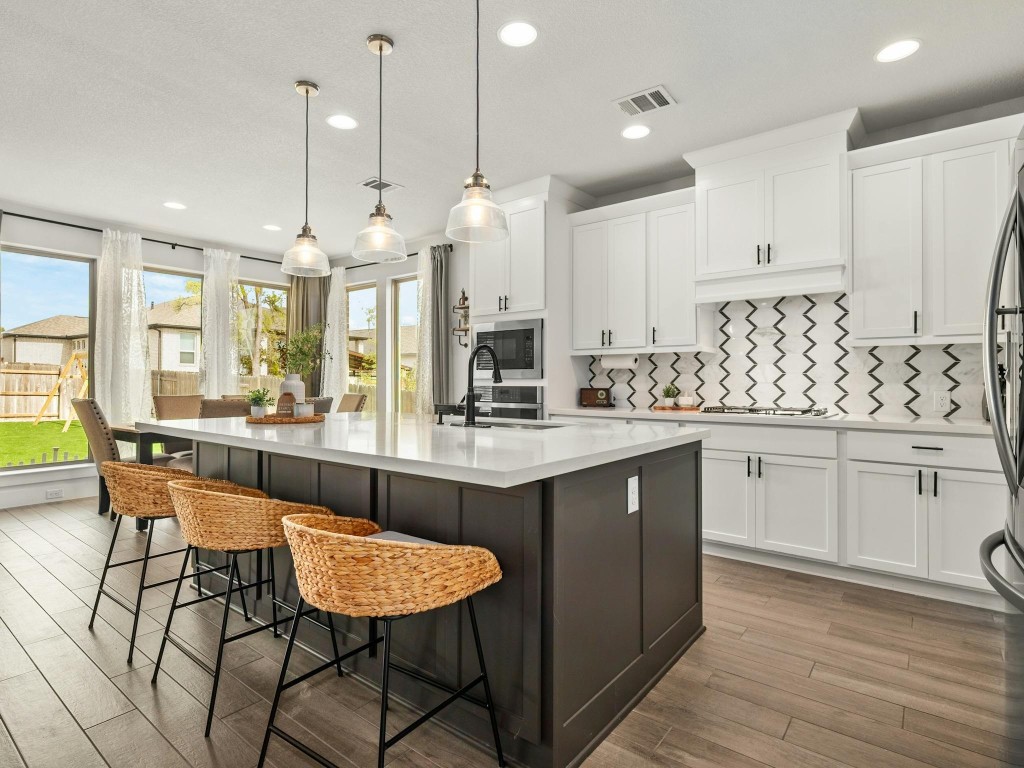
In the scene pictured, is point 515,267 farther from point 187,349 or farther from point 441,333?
point 187,349

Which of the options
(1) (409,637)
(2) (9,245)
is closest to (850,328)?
(1) (409,637)

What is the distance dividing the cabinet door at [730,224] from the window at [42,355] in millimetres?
5820

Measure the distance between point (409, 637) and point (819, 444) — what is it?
2524 millimetres

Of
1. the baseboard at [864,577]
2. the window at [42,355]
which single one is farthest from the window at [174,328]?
the baseboard at [864,577]

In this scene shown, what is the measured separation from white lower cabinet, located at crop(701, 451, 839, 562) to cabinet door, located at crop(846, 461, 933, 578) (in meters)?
0.10

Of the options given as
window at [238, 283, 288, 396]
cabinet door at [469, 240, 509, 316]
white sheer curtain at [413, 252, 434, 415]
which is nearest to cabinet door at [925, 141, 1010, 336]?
cabinet door at [469, 240, 509, 316]

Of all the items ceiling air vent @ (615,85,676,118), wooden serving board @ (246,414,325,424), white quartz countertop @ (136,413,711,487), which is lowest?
white quartz countertop @ (136,413,711,487)

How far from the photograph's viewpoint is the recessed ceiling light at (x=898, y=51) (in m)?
Answer: 2.62

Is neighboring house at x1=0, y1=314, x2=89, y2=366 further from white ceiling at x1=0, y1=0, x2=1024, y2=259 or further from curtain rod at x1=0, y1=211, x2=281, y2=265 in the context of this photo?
white ceiling at x1=0, y1=0, x2=1024, y2=259

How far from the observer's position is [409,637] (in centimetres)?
196

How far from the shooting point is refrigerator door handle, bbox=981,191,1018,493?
1509mm

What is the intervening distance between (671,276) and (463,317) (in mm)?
2259

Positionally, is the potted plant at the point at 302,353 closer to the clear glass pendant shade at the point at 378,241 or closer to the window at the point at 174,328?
A: the window at the point at 174,328

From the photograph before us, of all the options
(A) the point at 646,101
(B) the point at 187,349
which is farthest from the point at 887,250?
(B) the point at 187,349
